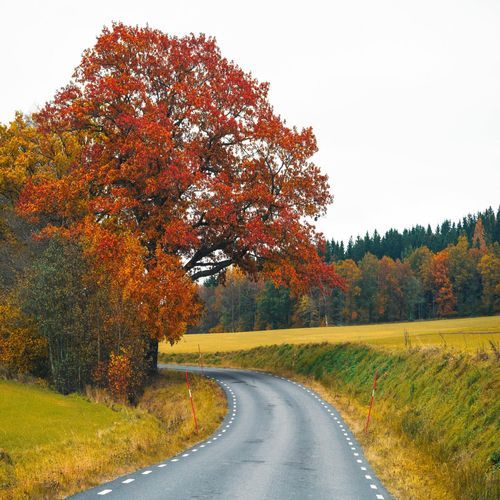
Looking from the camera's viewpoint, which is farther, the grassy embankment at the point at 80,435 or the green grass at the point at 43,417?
the green grass at the point at 43,417

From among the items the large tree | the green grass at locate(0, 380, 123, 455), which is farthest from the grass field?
the green grass at locate(0, 380, 123, 455)

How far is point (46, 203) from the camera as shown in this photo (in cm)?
3388

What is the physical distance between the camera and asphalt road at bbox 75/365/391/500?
1255 centimetres

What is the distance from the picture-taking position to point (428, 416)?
20172 millimetres

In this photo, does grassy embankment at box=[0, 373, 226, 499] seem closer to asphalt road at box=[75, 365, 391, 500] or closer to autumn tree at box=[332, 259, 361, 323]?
asphalt road at box=[75, 365, 391, 500]

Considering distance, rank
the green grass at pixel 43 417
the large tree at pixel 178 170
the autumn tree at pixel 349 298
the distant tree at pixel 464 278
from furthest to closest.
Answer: the autumn tree at pixel 349 298, the distant tree at pixel 464 278, the large tree at pixel 178 170, the green grass at pixel 43 417

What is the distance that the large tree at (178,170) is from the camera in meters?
32.9

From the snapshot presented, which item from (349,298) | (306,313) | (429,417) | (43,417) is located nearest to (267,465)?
(429,417)

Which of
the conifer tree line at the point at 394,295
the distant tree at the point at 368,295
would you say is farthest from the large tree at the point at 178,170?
the distant tree at the point at 368,295

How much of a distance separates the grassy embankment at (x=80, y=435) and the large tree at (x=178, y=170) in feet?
19.7

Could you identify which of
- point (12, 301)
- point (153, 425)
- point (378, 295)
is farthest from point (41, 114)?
point (378, 295)

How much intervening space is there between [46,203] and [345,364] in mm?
20222

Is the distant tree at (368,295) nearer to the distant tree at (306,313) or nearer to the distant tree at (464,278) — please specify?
the distant tree at (306,313)

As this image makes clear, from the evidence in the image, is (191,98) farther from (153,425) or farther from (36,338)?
(153,425)
